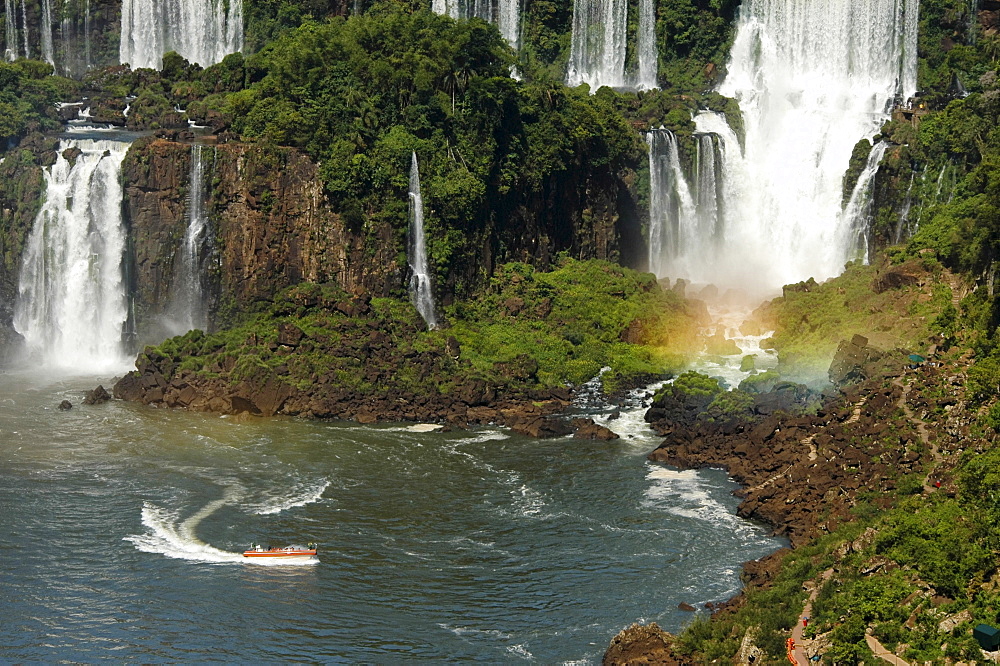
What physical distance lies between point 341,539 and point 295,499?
4.30m

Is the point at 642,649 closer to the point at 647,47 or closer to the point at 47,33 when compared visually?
the point at 647,47

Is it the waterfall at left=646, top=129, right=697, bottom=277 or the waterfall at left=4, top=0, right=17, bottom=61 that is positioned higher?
the waterfall at left=4, top=0, right=17, bottom=61

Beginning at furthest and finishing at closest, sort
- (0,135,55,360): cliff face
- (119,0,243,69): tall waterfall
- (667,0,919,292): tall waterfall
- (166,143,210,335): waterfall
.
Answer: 1. (119,0,243,69): tall waterfall
2. (667,0,919,292): tall waterfall
3. (0,135,55,360): cliff face
4. (166,143,210,335): waterfall

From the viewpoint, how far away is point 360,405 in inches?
2507

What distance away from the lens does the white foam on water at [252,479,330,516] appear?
51.9 metres

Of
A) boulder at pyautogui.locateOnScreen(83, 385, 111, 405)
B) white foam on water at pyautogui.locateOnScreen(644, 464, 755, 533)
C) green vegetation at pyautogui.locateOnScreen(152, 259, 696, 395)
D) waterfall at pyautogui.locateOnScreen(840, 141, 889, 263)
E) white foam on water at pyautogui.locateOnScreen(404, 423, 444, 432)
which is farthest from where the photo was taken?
waterfall at pyautogui.locateOnScreen(840, 141, 889, 263)

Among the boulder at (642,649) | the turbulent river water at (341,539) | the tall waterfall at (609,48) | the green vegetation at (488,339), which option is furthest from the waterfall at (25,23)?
the boulder at (642,649)

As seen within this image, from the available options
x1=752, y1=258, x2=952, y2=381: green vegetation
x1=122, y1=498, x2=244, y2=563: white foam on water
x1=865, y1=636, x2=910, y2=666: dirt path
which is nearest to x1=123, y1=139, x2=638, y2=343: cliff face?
x1=752, y1=258, x2=952, y2=381: green vegetation

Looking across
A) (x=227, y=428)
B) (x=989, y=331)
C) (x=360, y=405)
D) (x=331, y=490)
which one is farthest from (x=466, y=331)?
(x=989, y=331)

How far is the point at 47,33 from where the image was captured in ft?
321

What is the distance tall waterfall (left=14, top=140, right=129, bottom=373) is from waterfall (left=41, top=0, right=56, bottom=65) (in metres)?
26.2

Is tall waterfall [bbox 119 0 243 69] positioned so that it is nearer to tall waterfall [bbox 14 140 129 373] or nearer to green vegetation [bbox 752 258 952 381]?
tall waterfall [bbox 14 140 129 373]

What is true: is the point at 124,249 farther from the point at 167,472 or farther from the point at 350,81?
the point at 167,472

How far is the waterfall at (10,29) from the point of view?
96875 millimetres
